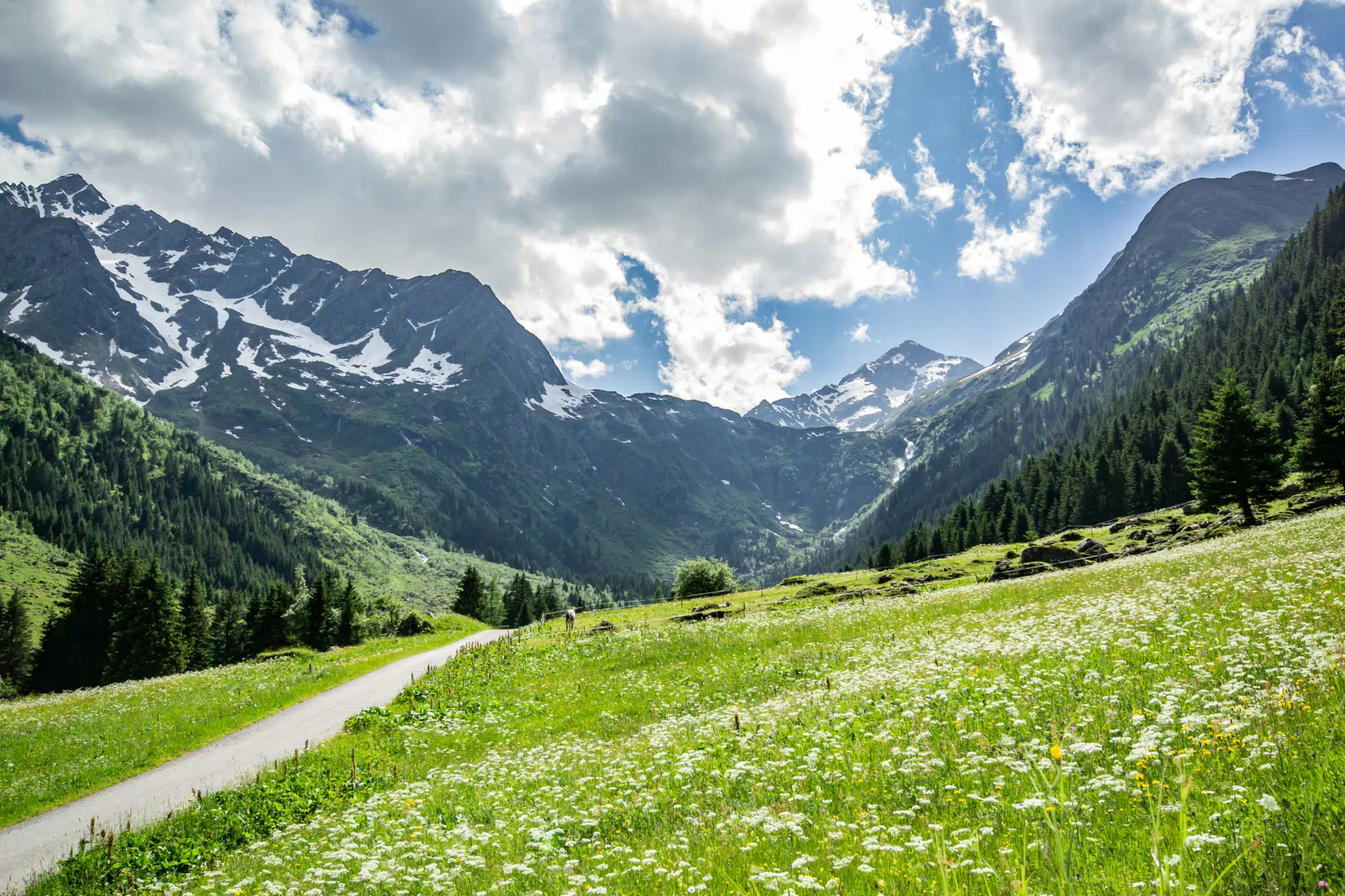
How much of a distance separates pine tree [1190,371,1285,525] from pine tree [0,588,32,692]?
132639mm

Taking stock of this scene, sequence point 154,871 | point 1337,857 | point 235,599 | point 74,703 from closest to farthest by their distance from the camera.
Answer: point 1337,857
point 154,871
point 74,703
point 235,599

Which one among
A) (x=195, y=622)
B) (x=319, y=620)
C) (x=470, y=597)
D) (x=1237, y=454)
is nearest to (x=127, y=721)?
(x=319, y=620)

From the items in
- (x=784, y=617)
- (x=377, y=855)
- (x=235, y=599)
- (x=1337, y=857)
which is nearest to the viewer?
(x=1337, y=857)

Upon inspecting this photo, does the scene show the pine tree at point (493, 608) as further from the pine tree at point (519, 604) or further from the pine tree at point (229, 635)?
the pine tree at point (229, 635)

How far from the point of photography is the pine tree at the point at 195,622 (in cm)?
8294

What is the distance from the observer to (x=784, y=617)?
134 feet

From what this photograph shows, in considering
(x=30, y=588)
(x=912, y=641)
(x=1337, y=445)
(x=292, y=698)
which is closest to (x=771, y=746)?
(x=912, y=641)

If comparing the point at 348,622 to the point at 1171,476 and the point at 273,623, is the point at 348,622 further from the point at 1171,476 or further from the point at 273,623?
the point at 1171,476

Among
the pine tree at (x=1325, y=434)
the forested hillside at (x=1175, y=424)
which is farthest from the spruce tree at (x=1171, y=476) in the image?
the pine tree at (x=1325, y=434)

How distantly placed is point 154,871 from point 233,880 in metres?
2.99

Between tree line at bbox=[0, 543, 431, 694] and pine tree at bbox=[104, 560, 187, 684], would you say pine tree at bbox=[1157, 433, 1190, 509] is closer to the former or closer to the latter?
tree line at bbox=[0, 543, 431, 694]

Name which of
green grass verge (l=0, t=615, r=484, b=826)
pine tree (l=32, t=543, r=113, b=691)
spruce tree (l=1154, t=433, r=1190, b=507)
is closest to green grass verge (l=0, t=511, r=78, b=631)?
pine tree (l=32, t=543, r=113, b=691)

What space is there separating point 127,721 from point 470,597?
8245 cm

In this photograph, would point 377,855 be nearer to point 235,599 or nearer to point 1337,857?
point 1337,857
